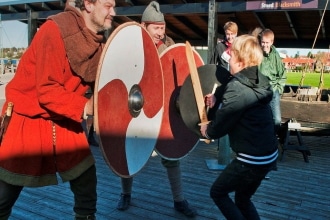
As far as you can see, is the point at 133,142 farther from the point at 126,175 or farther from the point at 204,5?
the point at 204,5

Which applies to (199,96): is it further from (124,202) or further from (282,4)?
(282,4)

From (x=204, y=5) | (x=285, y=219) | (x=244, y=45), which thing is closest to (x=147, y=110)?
(x=244, y=45)

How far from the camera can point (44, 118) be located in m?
1.79

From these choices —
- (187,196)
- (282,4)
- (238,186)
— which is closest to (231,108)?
(238,186)

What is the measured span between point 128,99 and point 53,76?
1.54 feet

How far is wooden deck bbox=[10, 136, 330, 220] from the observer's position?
2869 mm

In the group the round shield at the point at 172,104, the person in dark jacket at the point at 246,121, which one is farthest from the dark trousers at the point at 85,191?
the person in dark jacket at the point at 246,121

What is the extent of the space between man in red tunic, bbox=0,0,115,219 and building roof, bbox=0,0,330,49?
5.65 meters

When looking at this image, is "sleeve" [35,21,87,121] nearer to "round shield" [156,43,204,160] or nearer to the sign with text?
"round shield" [156,43,204,160]

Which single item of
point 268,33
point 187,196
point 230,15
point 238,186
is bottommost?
point 187,196

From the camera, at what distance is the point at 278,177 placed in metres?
4.01

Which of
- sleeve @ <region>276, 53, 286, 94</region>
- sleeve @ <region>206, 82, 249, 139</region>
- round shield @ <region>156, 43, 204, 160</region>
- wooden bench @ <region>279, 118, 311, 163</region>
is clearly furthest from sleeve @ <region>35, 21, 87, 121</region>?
wooden bench @ <region>279, 118, 311, 163</region>

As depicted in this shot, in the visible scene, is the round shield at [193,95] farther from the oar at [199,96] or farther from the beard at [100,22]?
the beard at [100,22]

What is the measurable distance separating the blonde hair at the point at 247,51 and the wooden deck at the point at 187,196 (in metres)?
1.38
